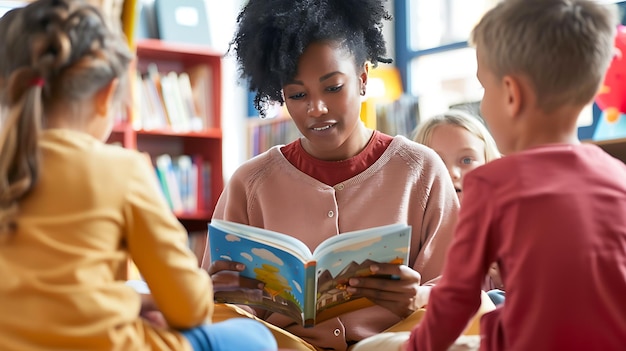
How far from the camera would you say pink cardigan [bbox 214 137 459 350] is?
5.66 ft

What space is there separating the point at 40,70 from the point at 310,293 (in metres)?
0.62

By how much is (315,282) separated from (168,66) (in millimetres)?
3081

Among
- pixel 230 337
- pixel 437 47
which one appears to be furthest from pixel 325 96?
pixel 437 47

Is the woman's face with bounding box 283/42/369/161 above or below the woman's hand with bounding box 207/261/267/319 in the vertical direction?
above

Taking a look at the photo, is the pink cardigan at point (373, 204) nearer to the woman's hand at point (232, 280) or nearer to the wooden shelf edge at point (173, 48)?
the woman's hand at point (232, 280)

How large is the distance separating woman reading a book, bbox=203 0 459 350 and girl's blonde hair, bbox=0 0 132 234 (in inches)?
25.6

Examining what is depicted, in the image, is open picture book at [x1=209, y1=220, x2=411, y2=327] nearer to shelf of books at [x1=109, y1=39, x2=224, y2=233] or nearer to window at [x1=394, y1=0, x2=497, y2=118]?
shelf of books at [x1=109, y1=39, x2=224, y2=233]

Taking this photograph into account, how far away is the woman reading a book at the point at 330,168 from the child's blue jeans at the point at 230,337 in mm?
429

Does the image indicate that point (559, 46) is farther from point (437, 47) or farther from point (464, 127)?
point (437, 47)

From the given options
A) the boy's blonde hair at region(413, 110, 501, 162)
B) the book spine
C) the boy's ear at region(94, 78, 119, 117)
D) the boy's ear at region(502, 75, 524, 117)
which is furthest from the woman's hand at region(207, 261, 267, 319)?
the boy's blonde hair at region(413, 110, 501, 162)

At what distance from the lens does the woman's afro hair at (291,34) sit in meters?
1.78

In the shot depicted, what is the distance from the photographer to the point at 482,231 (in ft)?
3.76

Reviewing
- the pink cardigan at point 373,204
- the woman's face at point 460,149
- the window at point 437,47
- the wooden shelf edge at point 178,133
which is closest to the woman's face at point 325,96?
the pink cardigan at point 373,204

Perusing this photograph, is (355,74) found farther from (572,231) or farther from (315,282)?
(572,231)
